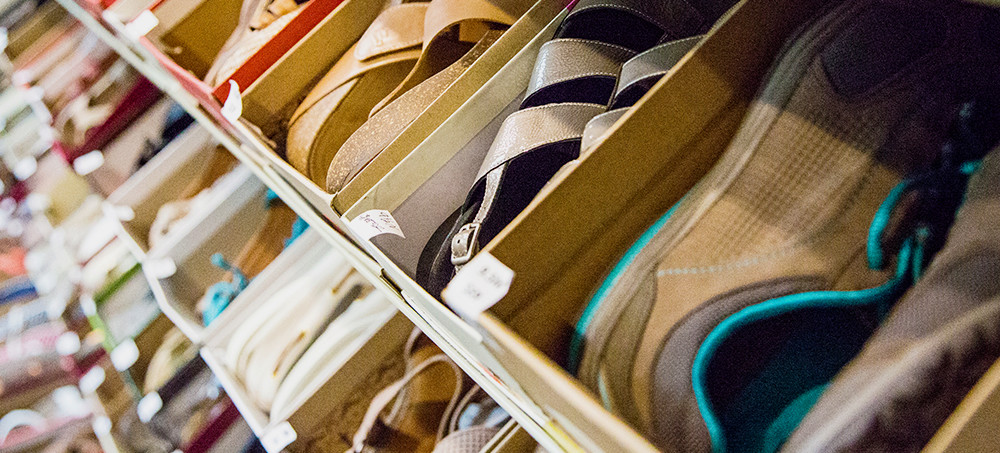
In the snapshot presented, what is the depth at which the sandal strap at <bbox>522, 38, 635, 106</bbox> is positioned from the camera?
1.85 ft

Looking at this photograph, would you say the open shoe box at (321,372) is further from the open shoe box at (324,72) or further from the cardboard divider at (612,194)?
the cardboard divider at (612,194)

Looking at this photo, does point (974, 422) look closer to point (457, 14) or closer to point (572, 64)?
point (572, 64)

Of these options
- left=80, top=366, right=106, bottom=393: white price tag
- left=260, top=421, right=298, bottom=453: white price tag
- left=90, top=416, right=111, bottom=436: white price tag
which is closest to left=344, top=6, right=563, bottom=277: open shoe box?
left=260, top=421, right=298, bottom=453: white price tag

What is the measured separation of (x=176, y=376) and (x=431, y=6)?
41.1 inches

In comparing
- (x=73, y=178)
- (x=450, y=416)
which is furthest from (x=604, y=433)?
(x=73, y=178)

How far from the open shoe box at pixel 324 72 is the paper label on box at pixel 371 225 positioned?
0.04m

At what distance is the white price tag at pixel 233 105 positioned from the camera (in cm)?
77

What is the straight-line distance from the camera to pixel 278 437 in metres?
0.97

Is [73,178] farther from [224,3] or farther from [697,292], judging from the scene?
[697,292]

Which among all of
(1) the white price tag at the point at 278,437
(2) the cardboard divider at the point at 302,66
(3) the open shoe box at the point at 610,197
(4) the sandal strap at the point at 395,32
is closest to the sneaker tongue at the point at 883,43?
(3) the open shoe box at the point at 610,197

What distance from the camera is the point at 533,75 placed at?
59 cm

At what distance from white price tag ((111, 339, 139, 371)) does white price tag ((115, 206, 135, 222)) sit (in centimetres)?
31

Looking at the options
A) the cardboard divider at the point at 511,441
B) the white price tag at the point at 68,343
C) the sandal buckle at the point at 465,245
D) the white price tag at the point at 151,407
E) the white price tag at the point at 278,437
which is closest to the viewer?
the sandal buckle at the point at 465,245

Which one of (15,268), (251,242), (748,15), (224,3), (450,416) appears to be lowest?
(450,416)
